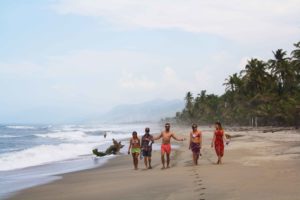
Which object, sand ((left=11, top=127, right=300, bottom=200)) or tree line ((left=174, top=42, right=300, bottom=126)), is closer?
sand ((left=11, top=127, right=300, bottom=200))

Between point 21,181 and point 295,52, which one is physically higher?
point 295,52

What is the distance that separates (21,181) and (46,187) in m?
2.83

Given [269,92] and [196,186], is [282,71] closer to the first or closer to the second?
[269,92]

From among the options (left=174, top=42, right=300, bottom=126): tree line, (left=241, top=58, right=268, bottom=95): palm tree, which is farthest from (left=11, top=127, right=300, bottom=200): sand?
(left=241, top=58, right=268, bottom=95): palm tree

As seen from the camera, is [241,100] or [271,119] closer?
[271,119]

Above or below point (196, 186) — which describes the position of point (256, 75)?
above

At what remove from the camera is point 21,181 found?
1614 centimetres

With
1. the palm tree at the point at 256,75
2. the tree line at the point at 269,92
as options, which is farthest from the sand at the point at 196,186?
the palm tree at the point at 256,75

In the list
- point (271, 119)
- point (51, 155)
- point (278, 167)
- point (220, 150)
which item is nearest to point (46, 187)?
point (220, 150)

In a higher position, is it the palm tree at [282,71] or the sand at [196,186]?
the palm tree at [282,71]

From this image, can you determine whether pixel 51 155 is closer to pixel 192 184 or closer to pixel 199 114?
pixel 192 184

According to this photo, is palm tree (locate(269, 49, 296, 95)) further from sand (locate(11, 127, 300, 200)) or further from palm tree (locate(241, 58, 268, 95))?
sand (locate(11, 127, 300, 200))

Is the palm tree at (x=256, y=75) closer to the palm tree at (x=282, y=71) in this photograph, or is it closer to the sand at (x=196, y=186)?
the palm tree at (x=282, y=71)

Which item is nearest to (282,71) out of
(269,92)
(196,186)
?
(269,92)
